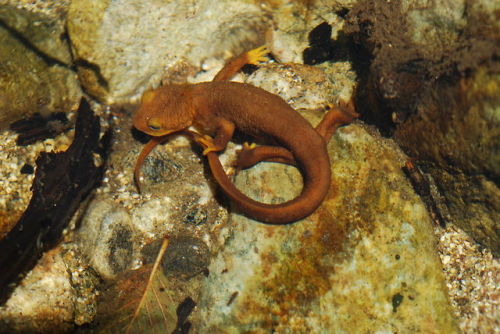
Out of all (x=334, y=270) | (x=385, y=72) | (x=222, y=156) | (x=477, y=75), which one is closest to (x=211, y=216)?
(x=222, y=156)

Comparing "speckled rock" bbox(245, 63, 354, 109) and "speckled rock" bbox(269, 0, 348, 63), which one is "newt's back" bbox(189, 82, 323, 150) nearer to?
"speckled rock" bbox(245, 63, 354, 109)

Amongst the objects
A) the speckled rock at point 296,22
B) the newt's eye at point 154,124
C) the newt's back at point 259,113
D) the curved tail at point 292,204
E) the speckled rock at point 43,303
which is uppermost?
the speckled rock at point 296,22

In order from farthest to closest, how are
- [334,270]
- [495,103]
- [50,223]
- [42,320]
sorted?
1. [50,223]
2. [42,320]
3. [334,270]
4. [495,103]

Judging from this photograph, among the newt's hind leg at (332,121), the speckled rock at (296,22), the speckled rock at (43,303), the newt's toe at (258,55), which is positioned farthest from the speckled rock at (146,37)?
the speckled rock at (43,303)

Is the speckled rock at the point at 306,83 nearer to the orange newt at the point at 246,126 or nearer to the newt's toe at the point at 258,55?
the newt's toe at the point at 258,55

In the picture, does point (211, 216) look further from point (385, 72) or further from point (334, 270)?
point (385, 72)

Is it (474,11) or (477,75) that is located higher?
(474,11)

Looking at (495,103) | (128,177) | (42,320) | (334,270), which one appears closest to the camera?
(495,103)
